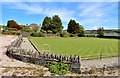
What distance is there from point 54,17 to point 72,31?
940cm

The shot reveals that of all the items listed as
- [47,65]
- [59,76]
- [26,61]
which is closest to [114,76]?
[59,76]

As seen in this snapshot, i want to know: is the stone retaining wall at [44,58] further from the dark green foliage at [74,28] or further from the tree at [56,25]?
the dark green foliage at [74,28]

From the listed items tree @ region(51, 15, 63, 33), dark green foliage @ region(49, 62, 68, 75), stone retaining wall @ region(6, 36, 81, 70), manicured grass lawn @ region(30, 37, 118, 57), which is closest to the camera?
dark green foliage @ region(49, 62, 68, 75)

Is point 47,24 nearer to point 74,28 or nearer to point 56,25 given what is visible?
point 56,25

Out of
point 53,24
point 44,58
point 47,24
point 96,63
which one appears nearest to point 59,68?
point 44,58

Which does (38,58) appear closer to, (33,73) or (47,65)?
(47,65)

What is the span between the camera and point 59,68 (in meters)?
9.95

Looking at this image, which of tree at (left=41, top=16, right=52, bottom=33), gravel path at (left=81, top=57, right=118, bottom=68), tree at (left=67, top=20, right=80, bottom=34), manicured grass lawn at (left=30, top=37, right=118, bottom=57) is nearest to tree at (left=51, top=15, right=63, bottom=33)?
tree at (left=41, top=16, right=52, bottom=33)

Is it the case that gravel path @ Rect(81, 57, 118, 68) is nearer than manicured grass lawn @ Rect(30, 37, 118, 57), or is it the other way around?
gravel path @ Rect(81, 57, 118, 68)

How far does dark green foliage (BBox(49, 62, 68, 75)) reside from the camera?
9.61m

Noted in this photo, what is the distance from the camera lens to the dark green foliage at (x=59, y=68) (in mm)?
9609

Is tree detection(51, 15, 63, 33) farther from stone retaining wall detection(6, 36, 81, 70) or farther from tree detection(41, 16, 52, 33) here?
stone retaining wall detection(6, 36, 81, 70)

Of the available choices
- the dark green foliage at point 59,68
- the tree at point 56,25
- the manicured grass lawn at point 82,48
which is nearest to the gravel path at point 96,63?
the dark green foliage at point 59,68

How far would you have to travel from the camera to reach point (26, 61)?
41.2 feet
